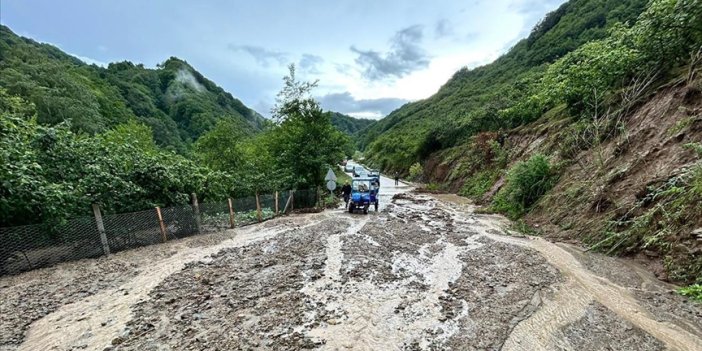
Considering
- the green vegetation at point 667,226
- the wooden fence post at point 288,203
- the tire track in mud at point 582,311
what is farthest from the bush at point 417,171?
the tire track in mud at point 582,311

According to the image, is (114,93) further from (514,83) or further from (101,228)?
(514,83)

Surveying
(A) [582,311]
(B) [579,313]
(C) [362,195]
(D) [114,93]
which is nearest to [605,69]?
(C) [362,195]

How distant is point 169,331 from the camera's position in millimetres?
5691

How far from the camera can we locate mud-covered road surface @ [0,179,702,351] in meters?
5.41

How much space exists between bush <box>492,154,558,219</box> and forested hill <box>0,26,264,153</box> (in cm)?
2267

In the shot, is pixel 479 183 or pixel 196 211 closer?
pixel 196 211

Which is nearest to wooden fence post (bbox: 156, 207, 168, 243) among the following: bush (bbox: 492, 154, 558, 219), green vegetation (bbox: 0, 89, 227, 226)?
green vegetation (bbox: 0, 89, 227, 226)

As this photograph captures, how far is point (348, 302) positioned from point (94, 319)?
4918mm

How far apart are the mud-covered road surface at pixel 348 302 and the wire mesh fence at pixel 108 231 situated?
539 mm

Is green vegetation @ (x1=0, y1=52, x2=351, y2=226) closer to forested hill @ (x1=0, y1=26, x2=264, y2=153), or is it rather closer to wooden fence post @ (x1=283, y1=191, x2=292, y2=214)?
wooden fence post @ (x1=283, y1=191, x2=292, y2=214)

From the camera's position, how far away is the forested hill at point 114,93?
30.5m

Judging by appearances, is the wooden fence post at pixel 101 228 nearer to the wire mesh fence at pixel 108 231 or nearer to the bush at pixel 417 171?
the wire mesh fence at pixel 108 231

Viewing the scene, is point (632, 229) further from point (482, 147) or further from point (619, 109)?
point (482, 147)

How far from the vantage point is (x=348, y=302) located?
22.5 ft
